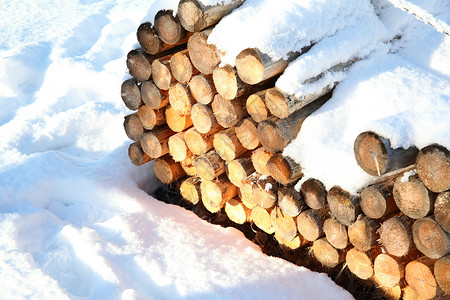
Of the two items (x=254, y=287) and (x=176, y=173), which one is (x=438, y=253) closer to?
(x=254, y=287)

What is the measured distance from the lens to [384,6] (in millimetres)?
3250

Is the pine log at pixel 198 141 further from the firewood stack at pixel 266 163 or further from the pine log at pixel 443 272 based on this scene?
the pine log at pixel 443 272

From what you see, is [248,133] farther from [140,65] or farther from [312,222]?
[140,65]

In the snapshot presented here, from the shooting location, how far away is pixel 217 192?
339 centimetres

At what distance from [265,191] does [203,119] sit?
67cm

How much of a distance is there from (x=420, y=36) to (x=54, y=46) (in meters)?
4.40

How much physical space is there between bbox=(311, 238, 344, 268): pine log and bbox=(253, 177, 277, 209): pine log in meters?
0.40

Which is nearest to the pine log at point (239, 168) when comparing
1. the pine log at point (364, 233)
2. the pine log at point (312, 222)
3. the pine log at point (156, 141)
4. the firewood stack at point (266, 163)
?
the firewood stack at point (266, 163)

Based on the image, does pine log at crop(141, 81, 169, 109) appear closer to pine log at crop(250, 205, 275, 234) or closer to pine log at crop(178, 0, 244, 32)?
pine log at crop(178, 0, 244, 32)

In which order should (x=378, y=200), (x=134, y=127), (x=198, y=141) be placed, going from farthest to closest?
(x=134, y=127), (x=198, y=141), (x=378, y=200)

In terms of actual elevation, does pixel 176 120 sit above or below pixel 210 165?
above

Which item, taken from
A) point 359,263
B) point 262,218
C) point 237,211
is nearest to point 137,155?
point 237,211

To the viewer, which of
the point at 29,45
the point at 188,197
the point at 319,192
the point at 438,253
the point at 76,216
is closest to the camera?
the point at 438,253

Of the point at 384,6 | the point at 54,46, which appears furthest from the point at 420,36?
the point at 54,46
